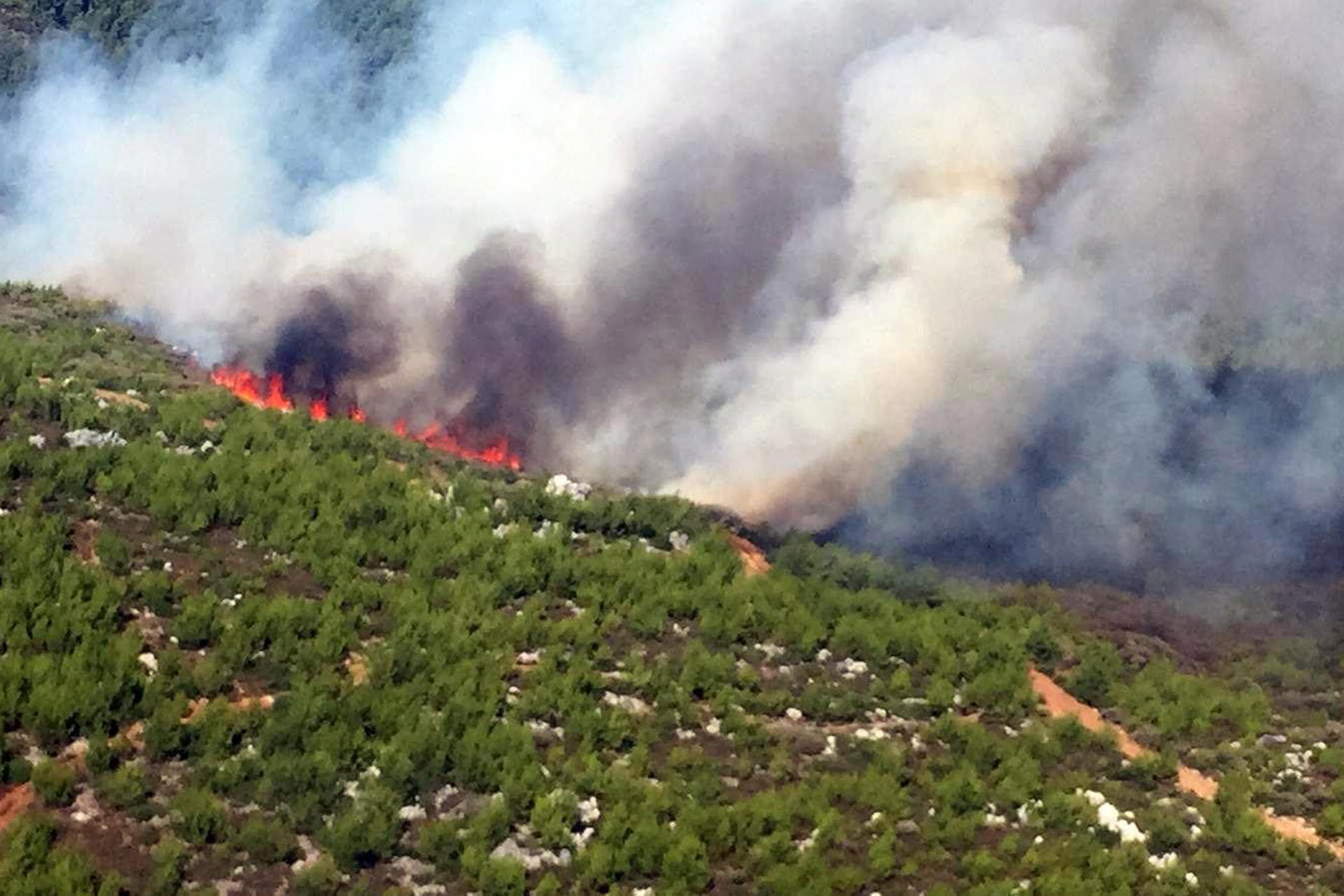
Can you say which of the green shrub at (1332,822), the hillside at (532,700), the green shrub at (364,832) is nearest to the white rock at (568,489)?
the hillside at (532,700)

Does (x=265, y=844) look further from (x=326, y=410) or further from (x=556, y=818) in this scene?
(x=326, y=410)

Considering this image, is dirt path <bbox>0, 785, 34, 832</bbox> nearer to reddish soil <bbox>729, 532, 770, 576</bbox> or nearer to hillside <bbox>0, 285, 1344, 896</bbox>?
hillside <bbox>0, 285, 1344, 896</bbox>

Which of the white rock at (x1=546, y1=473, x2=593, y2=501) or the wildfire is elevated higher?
the wildfire

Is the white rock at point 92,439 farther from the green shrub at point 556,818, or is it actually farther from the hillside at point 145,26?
the hillside at point 145,26

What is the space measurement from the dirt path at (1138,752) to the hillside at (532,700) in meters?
0.18

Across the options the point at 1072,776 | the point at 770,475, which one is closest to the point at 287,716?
the point at 1072,776

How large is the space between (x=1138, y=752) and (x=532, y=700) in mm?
10215

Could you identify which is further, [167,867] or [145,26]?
[145,26]

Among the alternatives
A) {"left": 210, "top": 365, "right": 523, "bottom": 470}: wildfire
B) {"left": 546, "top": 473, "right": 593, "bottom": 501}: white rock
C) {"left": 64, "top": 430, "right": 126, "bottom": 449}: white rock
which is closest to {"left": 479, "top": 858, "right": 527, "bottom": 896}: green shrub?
{"left": 64, "top": 430, "right": 126, "bottom": 449}: white rock

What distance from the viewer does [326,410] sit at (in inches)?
1511

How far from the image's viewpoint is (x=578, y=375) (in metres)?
38.4

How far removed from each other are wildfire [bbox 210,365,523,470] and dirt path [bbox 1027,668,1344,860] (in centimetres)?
1460

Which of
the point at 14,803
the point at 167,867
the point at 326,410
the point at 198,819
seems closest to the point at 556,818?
the point at 198,819

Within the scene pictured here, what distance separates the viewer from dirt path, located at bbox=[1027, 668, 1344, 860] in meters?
22.8
